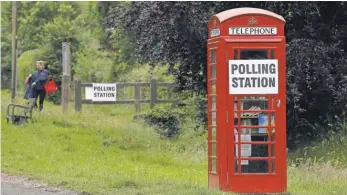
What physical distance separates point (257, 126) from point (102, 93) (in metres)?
16.9

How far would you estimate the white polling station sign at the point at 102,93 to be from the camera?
26359mm

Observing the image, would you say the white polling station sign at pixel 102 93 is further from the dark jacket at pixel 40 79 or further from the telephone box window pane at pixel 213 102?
the telephone box window pane at pixel 213 102

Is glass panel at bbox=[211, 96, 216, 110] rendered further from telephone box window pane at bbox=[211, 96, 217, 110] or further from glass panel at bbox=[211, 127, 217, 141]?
glass panel at bbox=[211, 127, 217, 141]

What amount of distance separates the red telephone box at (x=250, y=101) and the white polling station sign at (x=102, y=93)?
54.3ft

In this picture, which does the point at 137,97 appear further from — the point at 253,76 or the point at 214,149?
the point at 253,76

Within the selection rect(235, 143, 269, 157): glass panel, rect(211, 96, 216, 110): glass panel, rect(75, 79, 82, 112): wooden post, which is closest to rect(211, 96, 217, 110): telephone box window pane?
rect(211, 96, 216, 110): glass panel

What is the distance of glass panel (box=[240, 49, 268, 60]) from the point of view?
32.7 ft

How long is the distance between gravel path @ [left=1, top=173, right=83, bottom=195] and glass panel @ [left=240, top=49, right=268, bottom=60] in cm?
324

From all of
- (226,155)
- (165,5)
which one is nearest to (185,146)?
(165,5)

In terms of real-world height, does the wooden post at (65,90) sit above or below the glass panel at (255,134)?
above

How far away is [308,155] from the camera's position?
17719mm

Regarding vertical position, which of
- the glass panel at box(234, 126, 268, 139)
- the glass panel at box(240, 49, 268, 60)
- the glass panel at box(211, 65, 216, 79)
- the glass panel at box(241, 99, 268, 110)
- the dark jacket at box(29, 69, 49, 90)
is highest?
the dark jacket at box(29, 69, 49, 90)

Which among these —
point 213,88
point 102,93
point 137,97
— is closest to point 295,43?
point 213,88

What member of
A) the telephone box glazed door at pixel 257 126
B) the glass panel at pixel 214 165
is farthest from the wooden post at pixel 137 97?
the telephone box glazed door at pixel 257 126
